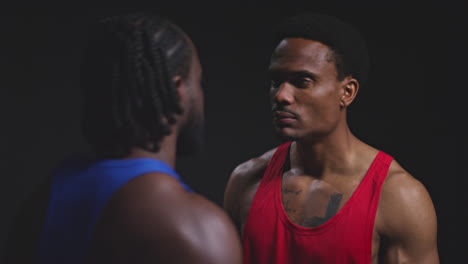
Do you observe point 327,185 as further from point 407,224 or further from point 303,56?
point 303,56

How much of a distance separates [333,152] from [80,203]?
141 centimetres

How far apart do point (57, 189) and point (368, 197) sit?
137 centimetres

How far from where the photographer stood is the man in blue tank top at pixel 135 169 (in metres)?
1.31

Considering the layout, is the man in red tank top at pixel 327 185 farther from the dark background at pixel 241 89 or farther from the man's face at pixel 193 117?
the dark background at pixel 241 89

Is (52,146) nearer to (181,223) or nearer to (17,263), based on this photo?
(17,263)

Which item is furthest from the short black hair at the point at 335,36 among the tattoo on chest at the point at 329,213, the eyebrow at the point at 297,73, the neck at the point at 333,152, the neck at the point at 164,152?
the neck at the point at 164,152

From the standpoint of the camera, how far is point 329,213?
2428 millimetres

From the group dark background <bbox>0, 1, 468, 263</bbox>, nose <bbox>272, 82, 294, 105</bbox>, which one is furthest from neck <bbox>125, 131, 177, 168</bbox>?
dark background <bbox>0, 1, 468, 263</bbox>

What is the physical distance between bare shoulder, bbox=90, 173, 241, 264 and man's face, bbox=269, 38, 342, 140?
116 centimetres

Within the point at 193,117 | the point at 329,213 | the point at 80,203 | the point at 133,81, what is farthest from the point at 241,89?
the point at 80,203

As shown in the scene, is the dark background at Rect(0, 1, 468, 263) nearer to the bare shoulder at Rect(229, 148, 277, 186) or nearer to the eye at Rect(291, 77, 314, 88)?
the bare shoulder at Rect(229, 148, 277, 186)

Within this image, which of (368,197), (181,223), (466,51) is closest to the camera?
(181,223)

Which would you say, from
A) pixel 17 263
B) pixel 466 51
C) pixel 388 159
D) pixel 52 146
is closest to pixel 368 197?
pixel 388 159

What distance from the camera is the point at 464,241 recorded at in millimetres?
3584
